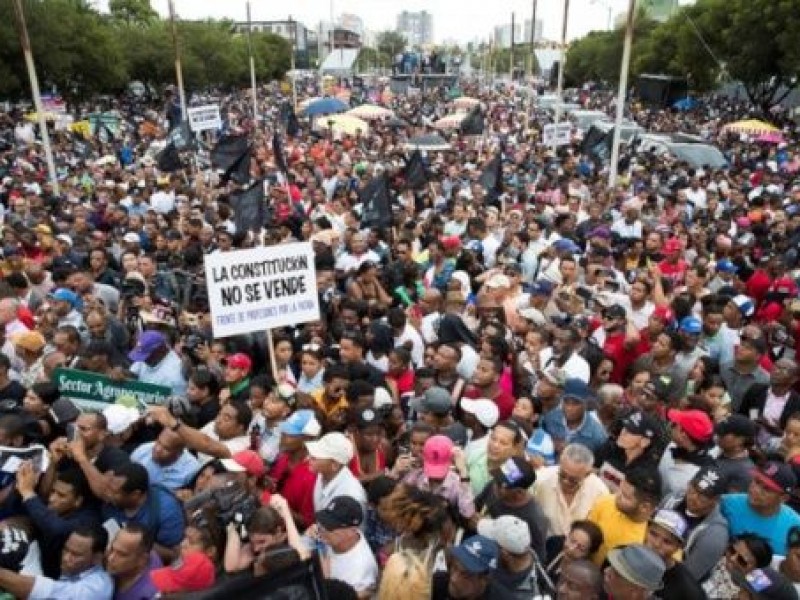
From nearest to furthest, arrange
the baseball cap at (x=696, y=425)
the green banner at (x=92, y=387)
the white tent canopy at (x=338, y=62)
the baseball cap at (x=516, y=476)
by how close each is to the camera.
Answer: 1. the baseball cap at (x=516, y=476)
2. the baseball cap at (x=696, y=425)
3. the green banner at (x=92, y=387)
4. the white tent canopy at (x=338, y=62)

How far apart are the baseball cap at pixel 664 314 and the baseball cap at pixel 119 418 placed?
4667mm

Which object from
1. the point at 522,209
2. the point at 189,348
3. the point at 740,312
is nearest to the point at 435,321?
the point at 189,348

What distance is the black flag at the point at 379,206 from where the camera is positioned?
1052cm

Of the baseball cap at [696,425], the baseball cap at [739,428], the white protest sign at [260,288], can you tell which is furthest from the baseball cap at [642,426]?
the white protest sign at [260,288]

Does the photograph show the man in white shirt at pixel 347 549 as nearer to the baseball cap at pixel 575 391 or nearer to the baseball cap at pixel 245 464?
the baseball cap at pixel 245 464

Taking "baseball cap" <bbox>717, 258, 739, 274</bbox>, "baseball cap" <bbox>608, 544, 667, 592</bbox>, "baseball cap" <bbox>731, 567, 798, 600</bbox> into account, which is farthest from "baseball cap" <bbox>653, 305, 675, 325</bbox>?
"baseball cap" <bbox>608, 544, 667, 592</bbox>

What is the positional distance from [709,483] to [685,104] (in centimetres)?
5231

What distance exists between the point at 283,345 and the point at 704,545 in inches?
154

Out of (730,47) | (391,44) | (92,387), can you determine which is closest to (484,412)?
(92,387)

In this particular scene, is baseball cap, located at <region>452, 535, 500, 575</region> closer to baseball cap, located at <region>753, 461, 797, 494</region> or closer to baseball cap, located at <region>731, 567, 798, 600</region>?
baseball cap, located at <region>731, 567, 798, 600</region>

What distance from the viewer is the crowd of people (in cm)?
358

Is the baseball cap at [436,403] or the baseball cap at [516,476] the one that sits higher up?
the baseball cap at [516,476]

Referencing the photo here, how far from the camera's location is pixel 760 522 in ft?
13.2

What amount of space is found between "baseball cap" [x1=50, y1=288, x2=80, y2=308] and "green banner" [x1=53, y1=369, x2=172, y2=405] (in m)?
2.44
